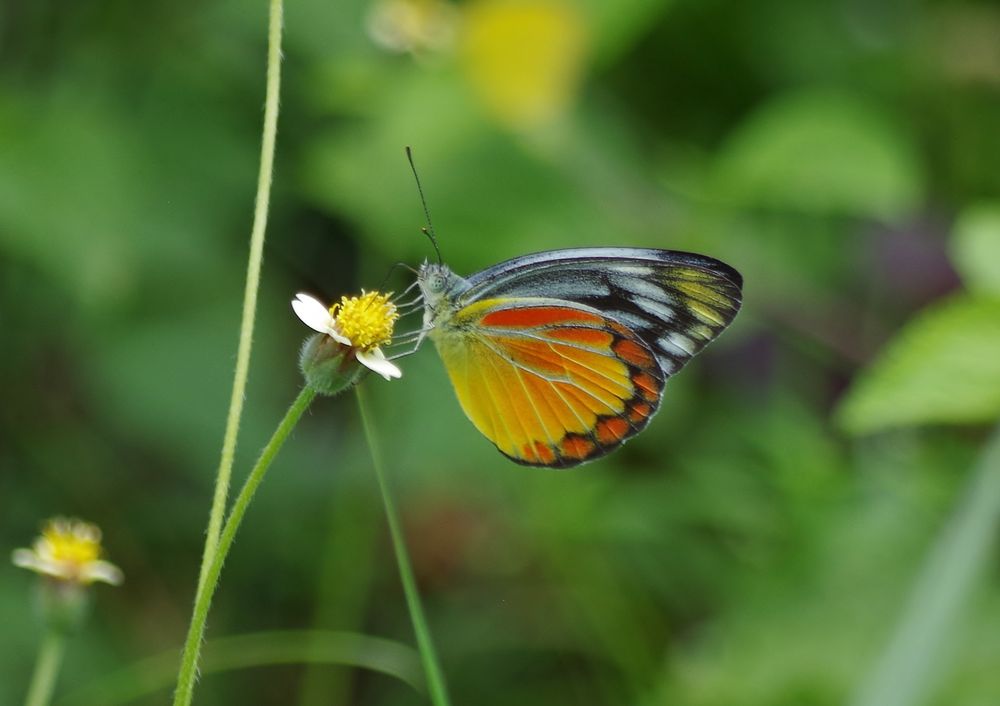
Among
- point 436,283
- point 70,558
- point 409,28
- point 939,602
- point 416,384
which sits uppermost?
point 409,28

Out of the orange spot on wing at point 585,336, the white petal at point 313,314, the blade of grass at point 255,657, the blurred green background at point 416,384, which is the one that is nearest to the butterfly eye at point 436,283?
the orange spot on wing at point 585,336

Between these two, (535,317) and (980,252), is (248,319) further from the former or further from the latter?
(980,252)

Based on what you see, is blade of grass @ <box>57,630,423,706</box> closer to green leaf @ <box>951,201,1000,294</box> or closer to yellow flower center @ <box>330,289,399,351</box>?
yellow flower center @ <box>330,289,399,351</box>

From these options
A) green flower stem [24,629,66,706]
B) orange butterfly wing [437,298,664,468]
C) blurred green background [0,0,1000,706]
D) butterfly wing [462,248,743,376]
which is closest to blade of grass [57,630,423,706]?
blurred green background [0,0,1000,706]

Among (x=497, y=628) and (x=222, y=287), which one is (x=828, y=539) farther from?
(x=222, y=287)

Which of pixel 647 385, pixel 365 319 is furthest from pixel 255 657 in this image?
pixel 365 319
